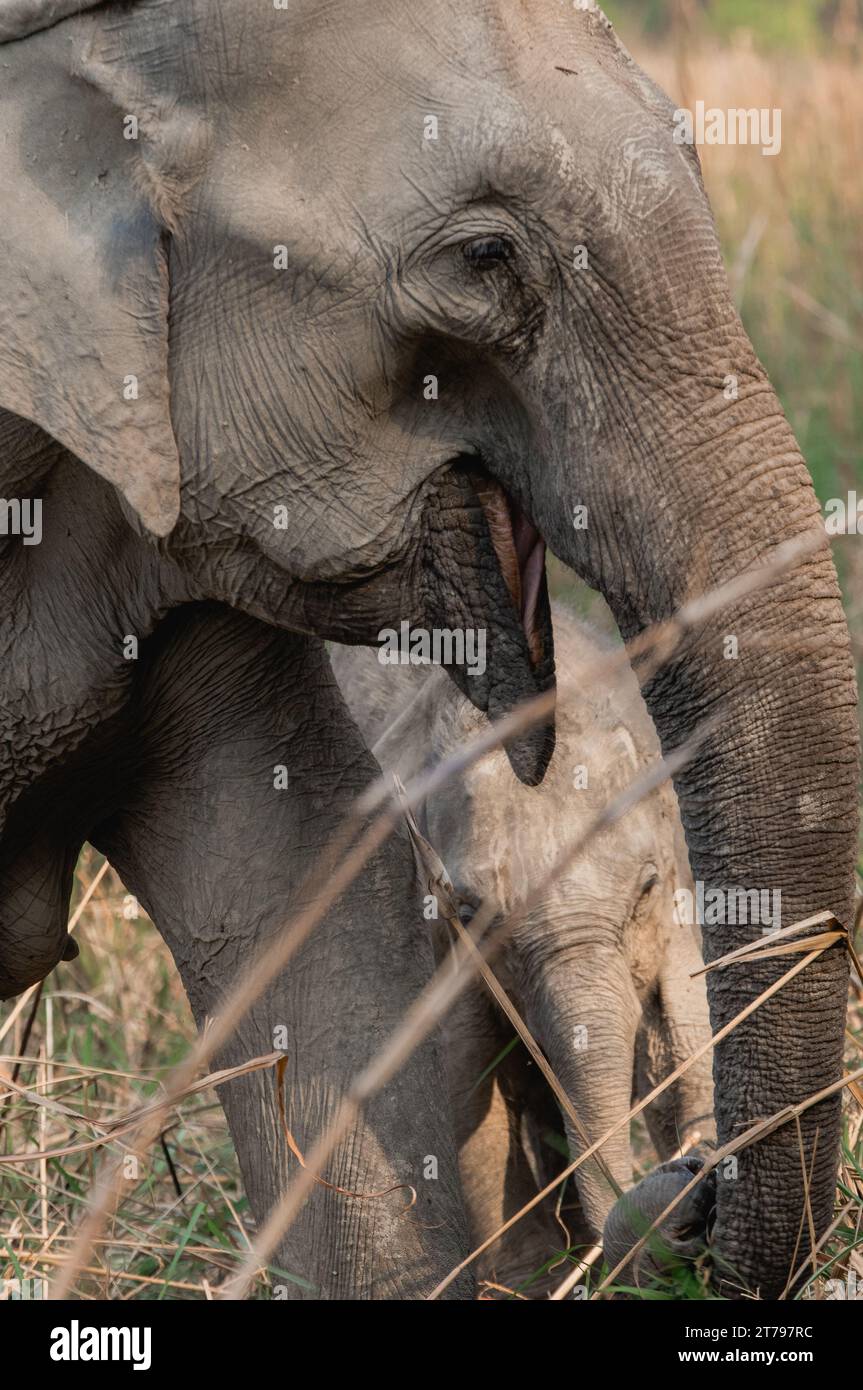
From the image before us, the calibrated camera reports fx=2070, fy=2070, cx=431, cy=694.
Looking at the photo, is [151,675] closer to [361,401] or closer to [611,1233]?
[361,401]

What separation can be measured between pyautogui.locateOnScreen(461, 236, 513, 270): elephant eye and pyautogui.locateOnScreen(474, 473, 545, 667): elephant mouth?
0.22 m

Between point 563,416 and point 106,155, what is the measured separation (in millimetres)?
536

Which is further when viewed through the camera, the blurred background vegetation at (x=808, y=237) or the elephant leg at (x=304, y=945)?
the blurred background vegetation at (x=808, y=237)

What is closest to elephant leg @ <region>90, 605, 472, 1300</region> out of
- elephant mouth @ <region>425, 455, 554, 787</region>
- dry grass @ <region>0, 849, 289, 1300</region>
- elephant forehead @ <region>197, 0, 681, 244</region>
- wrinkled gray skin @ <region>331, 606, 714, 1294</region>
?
dry grass @ <region>0, 849, 289, 1300</region>

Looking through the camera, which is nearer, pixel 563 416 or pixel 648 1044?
pixel 563 416

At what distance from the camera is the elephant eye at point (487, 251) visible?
1940mm

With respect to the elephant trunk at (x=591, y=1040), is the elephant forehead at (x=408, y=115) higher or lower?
higher

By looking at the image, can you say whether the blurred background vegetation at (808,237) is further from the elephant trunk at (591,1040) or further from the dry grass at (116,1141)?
the elephant trunk at (591,1040)

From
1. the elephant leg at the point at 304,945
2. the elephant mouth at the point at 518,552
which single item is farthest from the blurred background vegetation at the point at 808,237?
the elephant mouth at the point at 518,552

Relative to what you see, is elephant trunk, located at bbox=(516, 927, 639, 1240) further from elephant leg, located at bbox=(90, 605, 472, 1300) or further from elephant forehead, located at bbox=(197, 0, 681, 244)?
elephant forehead, located at bbox=(197, 0, 681, 244)

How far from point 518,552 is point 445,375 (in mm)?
196

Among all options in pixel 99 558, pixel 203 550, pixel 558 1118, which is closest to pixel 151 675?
pixel 99 558

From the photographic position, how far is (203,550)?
2150 mm

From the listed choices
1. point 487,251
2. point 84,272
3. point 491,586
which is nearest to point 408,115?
point 487,251
